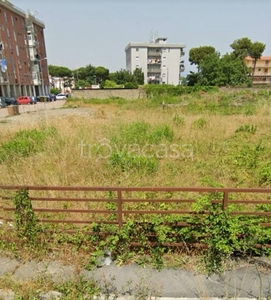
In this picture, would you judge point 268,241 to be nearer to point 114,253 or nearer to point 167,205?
point 167,205

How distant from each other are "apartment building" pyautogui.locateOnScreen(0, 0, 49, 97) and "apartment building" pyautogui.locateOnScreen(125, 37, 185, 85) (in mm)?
26020

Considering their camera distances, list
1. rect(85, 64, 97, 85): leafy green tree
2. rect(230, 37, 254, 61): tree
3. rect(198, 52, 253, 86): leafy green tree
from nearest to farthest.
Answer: rect(198, 52, 253, 86): leafy green tree → rect(230, 37, 254, 61): tree → rect(85, 64, 97, 85): leafy green tree

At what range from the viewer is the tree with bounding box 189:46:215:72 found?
50.8 meters

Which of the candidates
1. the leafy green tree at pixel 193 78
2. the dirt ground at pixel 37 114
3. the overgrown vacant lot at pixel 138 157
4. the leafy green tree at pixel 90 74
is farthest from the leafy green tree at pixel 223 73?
the leafy green tree at pixel 90 74

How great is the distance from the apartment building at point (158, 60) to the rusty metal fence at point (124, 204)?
6480 centimetres

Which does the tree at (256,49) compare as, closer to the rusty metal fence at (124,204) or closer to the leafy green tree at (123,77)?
the leafy green tree at (123,77)

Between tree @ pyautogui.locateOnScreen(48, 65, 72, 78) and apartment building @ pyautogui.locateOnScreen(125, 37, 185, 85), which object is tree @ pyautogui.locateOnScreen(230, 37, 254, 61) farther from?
tree @ pyautogui.locateOnScreen(48, 65, 72, 78)

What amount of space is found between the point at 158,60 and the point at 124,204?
68.0 m

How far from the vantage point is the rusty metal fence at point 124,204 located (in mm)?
2354

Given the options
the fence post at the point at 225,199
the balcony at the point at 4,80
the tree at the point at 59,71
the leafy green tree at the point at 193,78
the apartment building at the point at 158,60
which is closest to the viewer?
the fence post at the point at 225,199

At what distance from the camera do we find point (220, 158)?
16.6 feet

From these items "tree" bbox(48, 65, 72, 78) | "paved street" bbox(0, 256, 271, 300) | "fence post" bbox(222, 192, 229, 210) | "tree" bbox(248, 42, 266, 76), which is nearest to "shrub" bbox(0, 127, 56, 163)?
"paved street" bbox(0, 256, 271, 300)

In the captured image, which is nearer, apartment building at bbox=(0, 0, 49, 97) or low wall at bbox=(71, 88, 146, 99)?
low wall at bbox=(71, 88, 146, 99)

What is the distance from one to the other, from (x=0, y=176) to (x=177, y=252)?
3.70 meters
